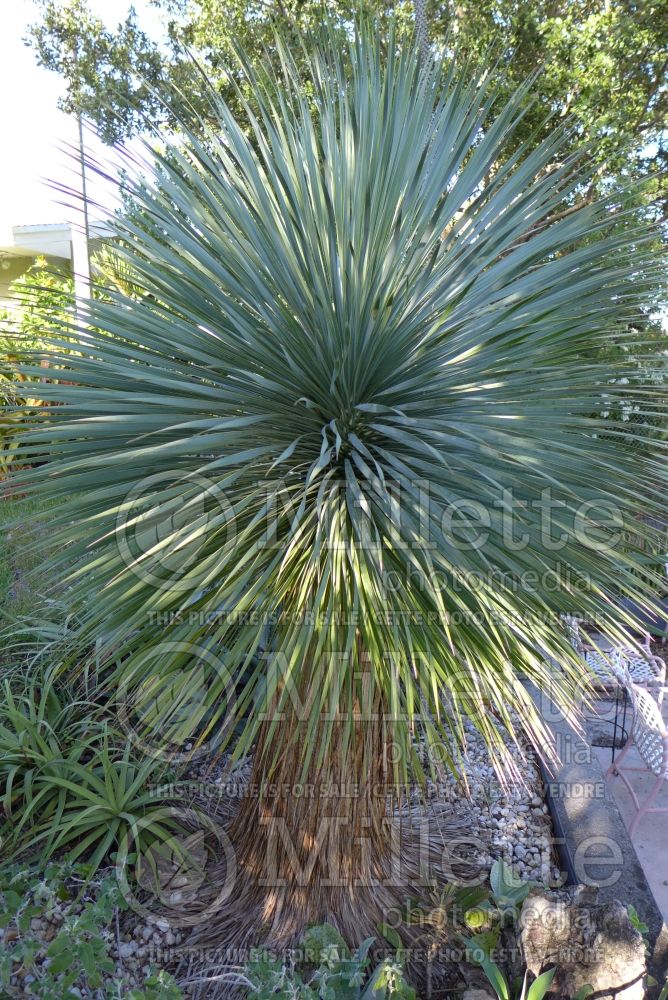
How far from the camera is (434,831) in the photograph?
9.98ft

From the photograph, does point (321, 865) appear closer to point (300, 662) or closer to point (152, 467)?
point (300, 662)

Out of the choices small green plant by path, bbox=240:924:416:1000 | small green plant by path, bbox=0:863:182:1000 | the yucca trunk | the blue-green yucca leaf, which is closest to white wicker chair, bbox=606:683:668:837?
the blue-green yucca leaf

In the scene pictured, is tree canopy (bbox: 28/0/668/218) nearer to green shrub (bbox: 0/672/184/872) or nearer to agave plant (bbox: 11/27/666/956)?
agave plant (bbox: 11/27/666/956)

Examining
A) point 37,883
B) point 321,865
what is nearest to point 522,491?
point 321,865

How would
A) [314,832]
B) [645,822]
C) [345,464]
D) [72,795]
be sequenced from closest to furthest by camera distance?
[345,464] → [314,832] → [72,795] → [645,822]

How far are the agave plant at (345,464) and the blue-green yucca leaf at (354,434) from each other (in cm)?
1

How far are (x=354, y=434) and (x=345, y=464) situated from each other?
154 mm

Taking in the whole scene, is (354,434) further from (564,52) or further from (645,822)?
(564,52)

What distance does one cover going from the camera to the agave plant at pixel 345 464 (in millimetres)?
1894

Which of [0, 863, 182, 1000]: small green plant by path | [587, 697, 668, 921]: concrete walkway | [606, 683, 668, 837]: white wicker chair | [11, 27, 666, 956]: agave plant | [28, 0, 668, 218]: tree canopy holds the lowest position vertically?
[587, 697, 668, 921]: concrete walkway

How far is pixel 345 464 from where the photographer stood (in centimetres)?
203

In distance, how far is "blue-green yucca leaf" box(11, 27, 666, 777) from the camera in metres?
1.89

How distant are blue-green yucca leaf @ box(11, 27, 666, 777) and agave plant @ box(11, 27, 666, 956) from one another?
11mm

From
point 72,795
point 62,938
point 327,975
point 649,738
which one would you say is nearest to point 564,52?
point 649,738
